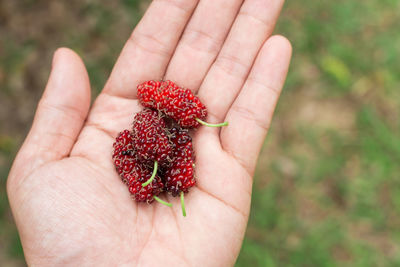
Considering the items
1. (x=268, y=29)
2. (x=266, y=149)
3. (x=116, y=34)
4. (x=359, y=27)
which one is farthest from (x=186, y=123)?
(x=359, y=27)

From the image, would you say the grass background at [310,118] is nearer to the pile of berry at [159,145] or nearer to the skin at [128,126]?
the skin at [128,126]

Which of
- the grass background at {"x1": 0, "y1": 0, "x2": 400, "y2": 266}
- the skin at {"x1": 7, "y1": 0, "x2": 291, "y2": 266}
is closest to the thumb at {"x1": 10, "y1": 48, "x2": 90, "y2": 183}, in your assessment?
the skin at {"x1": 7, "y1": 0, "x2": 291, "y2": 266}

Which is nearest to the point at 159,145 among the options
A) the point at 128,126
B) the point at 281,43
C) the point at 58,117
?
the point at 128,126

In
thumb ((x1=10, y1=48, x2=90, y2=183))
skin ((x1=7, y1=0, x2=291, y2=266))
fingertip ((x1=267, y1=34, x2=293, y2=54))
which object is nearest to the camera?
skin ((x1=7, y1=0, x2=291, y2=266))

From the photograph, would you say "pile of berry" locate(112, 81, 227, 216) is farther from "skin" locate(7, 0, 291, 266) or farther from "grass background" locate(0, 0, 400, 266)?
"grass background" locate(0, 0, 400, 266)

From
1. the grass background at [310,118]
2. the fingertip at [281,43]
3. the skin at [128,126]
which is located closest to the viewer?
the skin at [128,126]

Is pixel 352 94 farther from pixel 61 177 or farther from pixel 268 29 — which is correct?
pixel 61 177

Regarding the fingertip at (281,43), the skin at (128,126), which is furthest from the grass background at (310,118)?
the fingertip at (281,43)
